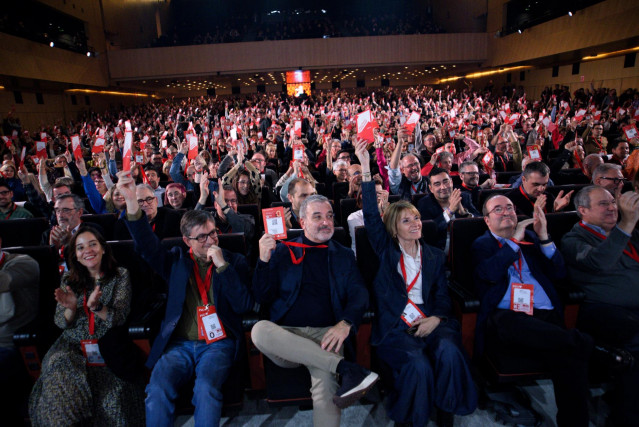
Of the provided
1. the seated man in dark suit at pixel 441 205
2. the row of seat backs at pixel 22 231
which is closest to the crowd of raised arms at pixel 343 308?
the seated man in dark suit at pixel 441 205

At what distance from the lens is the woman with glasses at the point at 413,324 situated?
5.54 ft

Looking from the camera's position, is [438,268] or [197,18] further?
[197,18]

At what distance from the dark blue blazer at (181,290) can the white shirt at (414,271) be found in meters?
0.87

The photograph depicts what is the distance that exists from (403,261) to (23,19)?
15629mm

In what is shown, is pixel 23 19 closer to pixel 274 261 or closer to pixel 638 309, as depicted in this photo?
pixel 274 261

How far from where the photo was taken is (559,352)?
1721 mm

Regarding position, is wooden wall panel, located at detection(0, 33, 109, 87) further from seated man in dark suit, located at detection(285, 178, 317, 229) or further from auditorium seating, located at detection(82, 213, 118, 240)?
seated man in dark suit, located at detection(285, 178, 317, 229)

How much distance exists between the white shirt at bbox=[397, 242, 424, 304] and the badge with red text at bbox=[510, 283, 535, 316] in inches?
19.4

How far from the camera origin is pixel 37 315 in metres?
2.09

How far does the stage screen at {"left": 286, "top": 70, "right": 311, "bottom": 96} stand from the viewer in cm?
2035

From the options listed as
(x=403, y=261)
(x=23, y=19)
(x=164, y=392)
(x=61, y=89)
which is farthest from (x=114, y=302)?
(x=61, y=89)

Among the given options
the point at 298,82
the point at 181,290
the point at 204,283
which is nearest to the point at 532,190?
the point at 204,283

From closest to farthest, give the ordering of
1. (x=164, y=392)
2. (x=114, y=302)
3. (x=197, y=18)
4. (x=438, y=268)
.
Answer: (x=164, y=392) → (x=114, y=302) → (x=438, y=268) → (x=197, y=18)

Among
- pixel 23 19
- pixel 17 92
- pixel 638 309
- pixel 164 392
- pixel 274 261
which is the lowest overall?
pixel 164 392
